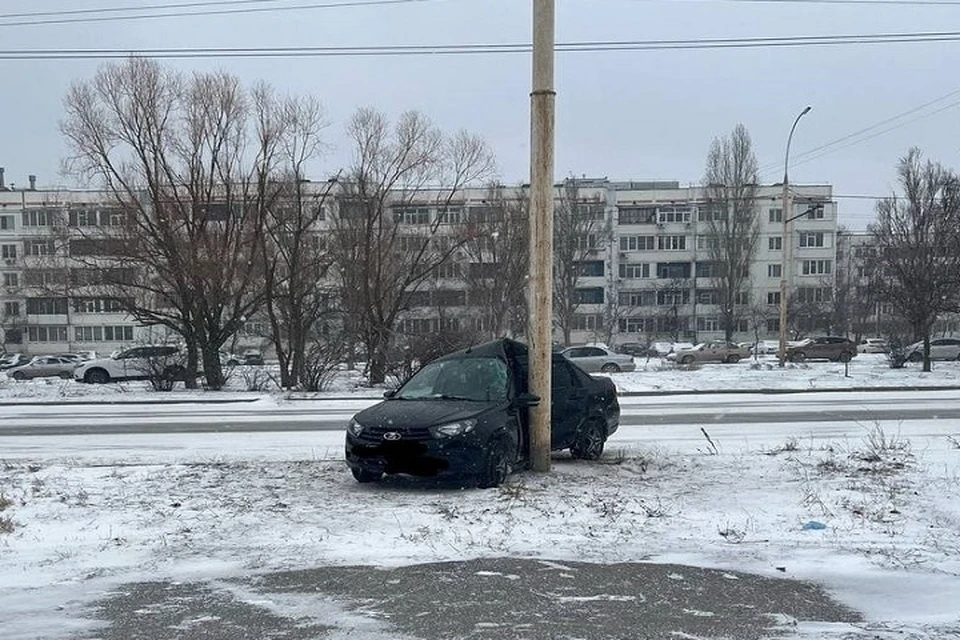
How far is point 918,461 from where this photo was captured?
9797mm

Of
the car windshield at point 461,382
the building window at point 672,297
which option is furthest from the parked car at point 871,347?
the car windshield at point 461,382

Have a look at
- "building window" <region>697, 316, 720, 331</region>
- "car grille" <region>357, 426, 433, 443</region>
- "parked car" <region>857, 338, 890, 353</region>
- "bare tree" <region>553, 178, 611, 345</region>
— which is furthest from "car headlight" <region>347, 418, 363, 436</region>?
"building window" <region>697, 316, 720, 331</region>

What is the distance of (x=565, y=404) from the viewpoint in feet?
33.7

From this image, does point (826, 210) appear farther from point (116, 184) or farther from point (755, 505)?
point (755, 505)

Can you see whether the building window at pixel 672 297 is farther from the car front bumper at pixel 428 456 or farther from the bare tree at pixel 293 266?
the car front bumper at pixel 428 456

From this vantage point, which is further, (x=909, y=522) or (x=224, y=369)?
(x=224, y=369)

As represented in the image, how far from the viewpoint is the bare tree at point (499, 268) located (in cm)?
3928

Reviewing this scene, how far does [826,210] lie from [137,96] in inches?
2871

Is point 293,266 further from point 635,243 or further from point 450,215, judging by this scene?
point 635,243

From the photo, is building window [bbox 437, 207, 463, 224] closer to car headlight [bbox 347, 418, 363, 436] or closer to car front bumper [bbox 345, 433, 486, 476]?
car headlight [bbox 347, 418, 363, 436]

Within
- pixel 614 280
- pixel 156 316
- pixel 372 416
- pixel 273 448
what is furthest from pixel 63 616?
pixel 614 280

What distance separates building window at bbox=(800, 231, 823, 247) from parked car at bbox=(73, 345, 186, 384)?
70216 millimetres

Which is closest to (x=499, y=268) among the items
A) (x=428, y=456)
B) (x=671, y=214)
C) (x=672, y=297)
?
(x=428, y=456)

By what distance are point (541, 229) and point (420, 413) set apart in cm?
251
